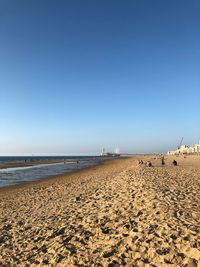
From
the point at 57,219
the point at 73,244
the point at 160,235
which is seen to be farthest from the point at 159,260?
the point at 57,219

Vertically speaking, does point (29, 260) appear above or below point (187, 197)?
below

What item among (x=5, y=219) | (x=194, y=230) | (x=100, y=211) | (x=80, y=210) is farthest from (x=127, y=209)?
(x=5, y=219)

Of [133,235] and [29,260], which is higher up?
[133,235]

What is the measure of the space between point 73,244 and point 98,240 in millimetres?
743

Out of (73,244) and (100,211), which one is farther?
(100,211)

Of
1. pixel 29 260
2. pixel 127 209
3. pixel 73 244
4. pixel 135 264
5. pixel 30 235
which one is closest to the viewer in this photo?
pixel 135 264

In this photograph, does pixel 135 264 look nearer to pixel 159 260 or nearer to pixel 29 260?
pixel 159 260

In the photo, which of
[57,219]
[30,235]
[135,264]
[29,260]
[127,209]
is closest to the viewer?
[135,264]

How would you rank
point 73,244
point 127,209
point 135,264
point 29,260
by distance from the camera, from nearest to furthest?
point 135,264
point 29,260
point 73,244
point 127,209

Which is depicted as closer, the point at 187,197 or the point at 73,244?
the point at 73,244

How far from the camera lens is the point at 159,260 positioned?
6.30m

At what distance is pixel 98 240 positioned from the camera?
26.3 ft

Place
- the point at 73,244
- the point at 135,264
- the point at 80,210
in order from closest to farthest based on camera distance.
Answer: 1. the point at 135,264
2. the point at 73,244
3. the point at 80,210

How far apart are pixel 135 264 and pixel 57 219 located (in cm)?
555
